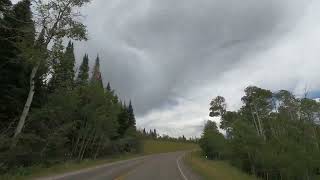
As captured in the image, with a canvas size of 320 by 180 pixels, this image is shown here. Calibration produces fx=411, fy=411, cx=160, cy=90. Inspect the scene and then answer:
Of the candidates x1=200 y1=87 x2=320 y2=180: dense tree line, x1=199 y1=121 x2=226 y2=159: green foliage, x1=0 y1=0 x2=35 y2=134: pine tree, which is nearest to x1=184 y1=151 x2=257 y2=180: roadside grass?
x1=200 y1=87 x2=320 y2=180: dense tree line

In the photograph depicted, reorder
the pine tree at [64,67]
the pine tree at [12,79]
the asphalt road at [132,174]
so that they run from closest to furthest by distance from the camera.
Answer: the asphalt road at [132,174] → the pine tree at [64,67] → the pine tree at [12,79]

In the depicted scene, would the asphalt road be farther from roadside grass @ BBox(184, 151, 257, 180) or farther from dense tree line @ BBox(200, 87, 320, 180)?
dense tree line @ BBox(200, 87, 320, 180)

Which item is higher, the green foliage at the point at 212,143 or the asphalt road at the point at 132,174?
the green foliage at the point at 212,143

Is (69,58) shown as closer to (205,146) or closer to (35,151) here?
(35,151)

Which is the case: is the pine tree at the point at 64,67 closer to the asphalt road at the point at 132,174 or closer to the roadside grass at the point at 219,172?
the asphalt road at the point at 132,174

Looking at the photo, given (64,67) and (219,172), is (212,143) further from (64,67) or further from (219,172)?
(64,67)

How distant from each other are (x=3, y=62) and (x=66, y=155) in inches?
767

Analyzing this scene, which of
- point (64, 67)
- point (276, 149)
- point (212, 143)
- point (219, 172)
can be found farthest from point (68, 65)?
point (212, 143)

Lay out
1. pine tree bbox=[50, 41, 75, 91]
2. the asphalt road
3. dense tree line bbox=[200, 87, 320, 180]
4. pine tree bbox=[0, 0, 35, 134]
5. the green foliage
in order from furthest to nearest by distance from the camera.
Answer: the green foliage → dense tree line bbox=[200, 87, 320, 180] → pine tree bbox=[0, 0, 35, 134] → pine tree bbox=[50, 41, 75, 91] → the asphalt road

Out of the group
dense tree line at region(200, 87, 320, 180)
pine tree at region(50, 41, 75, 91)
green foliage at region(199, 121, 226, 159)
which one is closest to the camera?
pine tree at region(50, 41, 75, 91)

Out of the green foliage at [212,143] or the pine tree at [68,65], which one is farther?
the green foliage at [212,143]

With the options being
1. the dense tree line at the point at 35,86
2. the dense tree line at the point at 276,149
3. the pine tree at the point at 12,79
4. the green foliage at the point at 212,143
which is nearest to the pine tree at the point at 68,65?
the dense tree line at the point at 35,86

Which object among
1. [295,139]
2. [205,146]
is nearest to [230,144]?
[295,139]

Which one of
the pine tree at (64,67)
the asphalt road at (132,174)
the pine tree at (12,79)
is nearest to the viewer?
the asphalt road at (132,174)
